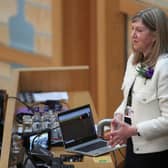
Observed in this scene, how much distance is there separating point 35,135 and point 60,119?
6.8 inches

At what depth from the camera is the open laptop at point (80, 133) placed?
7.20 ft

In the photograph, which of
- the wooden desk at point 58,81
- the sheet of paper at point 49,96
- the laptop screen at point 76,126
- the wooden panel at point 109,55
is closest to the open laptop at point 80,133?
the laptop screen at point 76,126

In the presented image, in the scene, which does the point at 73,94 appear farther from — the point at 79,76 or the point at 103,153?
the point at 103,153

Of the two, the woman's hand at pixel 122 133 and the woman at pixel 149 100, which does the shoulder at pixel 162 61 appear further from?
the woman's hand at pixel 122 133

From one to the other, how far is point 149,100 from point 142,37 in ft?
0.85

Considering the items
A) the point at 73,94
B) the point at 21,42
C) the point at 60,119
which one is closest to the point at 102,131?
the point at 60,119

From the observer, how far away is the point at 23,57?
3.90 m

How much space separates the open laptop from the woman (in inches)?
13.2

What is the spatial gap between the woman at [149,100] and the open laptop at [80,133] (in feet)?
1.10

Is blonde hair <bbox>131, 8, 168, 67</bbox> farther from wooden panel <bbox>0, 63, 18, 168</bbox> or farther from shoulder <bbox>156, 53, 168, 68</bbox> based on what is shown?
wooden panel <bbox>0, 63, 18, 168</bbox>

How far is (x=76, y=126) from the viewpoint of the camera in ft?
7.50

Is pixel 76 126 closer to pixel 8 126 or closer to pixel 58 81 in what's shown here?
pixel 8 126

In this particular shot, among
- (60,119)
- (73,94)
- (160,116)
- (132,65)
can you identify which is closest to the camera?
(160,116)

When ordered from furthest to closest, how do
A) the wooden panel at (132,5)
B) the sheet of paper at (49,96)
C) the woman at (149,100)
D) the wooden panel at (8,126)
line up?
the wooden panel at (132,5) → the sheet of paper at (49,96) → the wooden panel at (8,126) → the woman at (149,100)
